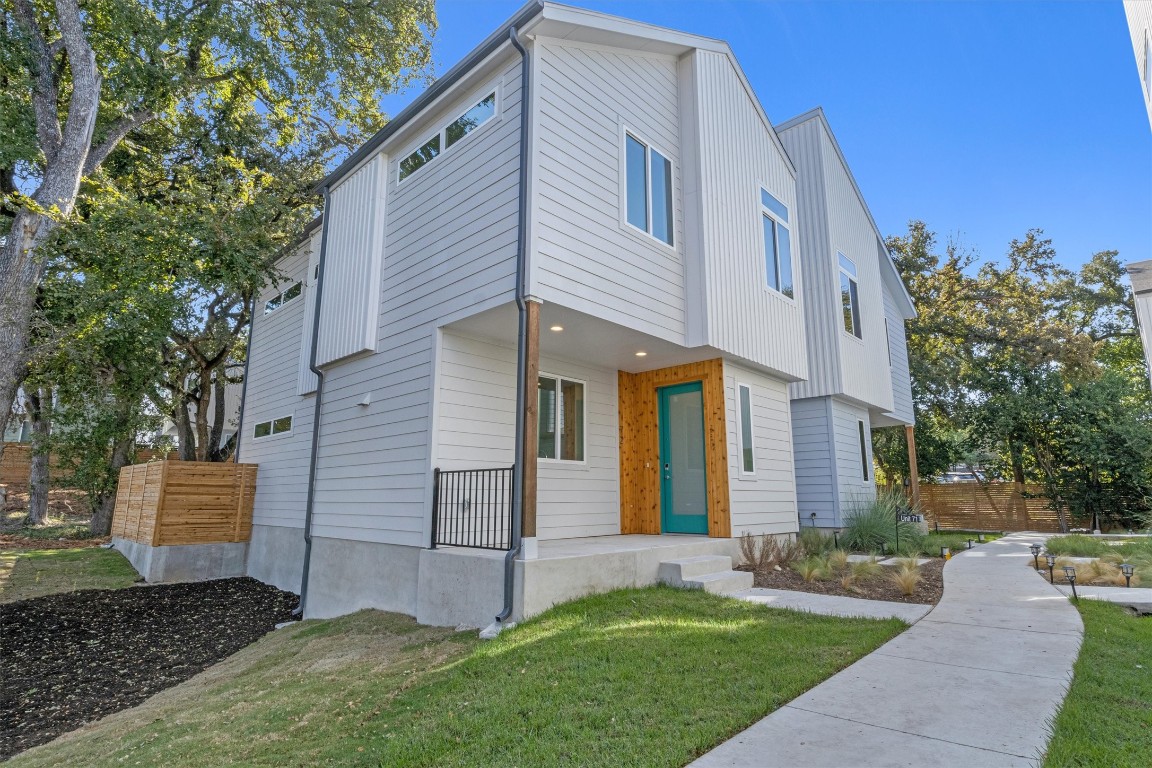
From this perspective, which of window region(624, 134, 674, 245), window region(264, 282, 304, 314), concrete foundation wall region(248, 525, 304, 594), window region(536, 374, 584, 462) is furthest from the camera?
window region(264, 282, 304, 314)

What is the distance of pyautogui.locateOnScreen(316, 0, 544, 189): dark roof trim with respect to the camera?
6.29m

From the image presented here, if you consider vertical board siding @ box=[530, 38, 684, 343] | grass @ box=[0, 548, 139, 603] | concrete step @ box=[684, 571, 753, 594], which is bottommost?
grass @ box=[0, 548, 139, 603]

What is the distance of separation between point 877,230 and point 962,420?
338 inches

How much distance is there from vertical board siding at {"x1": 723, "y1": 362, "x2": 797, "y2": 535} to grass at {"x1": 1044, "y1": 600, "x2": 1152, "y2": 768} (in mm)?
3984

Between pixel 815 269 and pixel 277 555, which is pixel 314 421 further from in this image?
pixel 815 269

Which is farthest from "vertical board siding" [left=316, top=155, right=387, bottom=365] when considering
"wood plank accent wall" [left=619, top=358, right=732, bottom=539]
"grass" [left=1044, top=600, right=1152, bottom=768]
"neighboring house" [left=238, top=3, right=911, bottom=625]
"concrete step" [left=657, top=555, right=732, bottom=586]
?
"grass" [left=1044, top=600, right=1152, bottom=768]

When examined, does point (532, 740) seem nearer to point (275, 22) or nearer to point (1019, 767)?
point (1019, 767)

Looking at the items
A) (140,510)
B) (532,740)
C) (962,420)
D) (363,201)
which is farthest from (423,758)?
(962,420)

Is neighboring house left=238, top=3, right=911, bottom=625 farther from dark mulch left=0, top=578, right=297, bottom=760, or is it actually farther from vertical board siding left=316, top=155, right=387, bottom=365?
dark mulch left=0, top=578, right=297, bottom=760

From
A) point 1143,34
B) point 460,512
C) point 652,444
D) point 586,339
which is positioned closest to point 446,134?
point 586,339

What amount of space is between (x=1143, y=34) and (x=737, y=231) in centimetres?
639

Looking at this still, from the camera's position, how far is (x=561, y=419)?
8047 mm

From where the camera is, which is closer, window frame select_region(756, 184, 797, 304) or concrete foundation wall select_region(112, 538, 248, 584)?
window frame select_region(756, 184, 797, 304)

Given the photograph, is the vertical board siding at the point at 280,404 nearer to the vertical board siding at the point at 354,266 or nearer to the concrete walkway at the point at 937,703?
the vertical board siding at the point at 354,266
